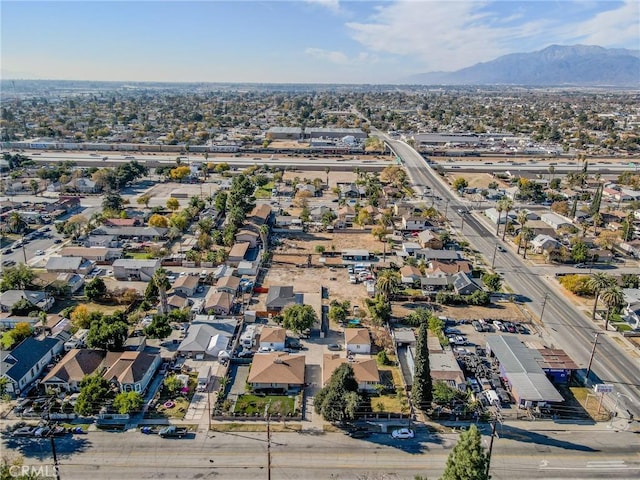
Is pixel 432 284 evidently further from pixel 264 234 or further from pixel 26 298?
pixel 26 298

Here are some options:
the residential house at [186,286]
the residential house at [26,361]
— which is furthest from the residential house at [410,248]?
the residential house at [26,361]

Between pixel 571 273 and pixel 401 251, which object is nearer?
pixel 571 273

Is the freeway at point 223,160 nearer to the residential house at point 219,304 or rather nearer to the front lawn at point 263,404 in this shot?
the residential house at point 219,304

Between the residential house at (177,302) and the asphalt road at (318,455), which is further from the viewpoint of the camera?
the residential house at (177,302)

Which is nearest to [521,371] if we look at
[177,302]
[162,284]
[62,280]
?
[162,284]

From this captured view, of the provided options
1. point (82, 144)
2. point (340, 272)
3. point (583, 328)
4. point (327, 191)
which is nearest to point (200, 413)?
point (340, 272)

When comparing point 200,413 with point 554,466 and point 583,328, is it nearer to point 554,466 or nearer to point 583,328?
point 554,466
